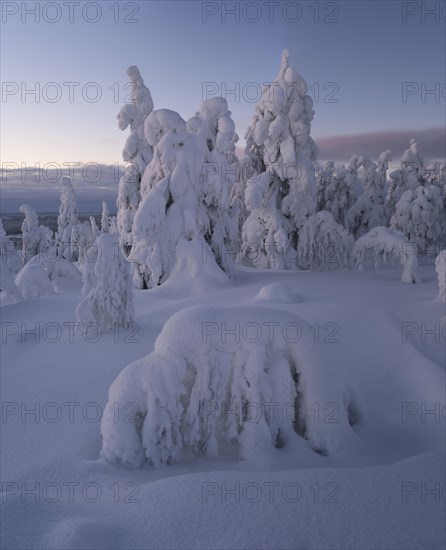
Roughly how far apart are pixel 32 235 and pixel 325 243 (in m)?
30.9

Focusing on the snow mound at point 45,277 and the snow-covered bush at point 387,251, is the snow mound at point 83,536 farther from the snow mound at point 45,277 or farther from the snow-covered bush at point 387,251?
the snow mound at point 45,277

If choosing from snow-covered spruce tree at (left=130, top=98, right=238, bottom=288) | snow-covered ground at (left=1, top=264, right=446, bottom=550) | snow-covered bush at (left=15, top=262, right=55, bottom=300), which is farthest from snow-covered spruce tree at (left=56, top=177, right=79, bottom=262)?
snow-covered ground at (left=1, top=264, right=446, bottom=550)

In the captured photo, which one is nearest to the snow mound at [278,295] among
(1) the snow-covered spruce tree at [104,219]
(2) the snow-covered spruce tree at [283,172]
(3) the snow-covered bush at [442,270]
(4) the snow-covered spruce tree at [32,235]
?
(3) the snow-covered bush at [442,270]

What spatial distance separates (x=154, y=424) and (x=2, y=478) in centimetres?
197

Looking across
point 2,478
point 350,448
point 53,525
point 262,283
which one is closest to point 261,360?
point 350,448

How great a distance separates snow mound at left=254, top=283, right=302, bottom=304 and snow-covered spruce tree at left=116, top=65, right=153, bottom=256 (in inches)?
413

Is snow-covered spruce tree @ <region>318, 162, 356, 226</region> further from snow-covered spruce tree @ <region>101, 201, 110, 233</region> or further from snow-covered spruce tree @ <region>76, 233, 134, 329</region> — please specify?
snow-covered spruce tree @ <region>101, 201, 110, 233</region>

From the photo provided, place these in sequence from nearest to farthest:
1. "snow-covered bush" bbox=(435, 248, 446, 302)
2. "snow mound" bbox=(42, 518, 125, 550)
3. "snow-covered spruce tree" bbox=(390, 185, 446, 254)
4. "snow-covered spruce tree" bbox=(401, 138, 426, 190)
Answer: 1. "snow mound" bbox=(42, 518, 125, 550)
2. "snow-covered bush" bbox=(435, 248, 446, 302)
3. "snow-covered spruce tree" bbox=(390, 185, 446, 254)
4. "snow-covered spruce tree" bbox=(401, 138, 426, 190)

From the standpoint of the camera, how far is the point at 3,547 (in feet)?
9.48

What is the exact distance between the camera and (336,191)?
30266 millimetres

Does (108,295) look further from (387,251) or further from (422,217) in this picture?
(422,217)

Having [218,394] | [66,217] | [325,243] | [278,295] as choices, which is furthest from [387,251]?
[66,217]

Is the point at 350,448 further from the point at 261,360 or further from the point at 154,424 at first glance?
the point at 154,424

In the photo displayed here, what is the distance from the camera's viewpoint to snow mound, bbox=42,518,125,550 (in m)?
2.89
